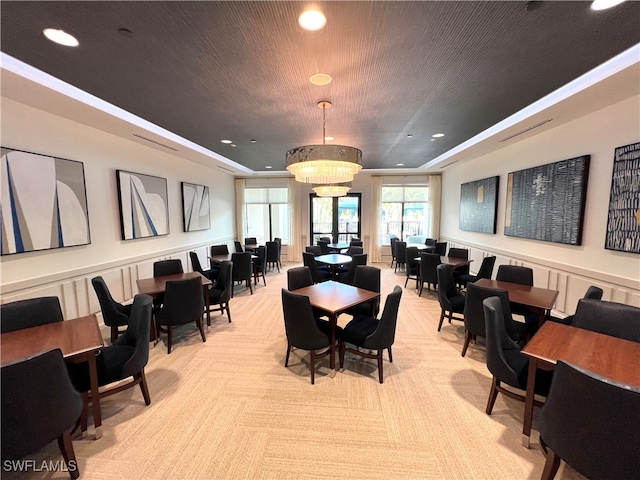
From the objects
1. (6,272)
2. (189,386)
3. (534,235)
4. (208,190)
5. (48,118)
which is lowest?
(189,386)

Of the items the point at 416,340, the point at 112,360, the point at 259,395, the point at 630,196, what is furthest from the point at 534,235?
the point at 112,360

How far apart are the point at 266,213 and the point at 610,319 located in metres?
8.06

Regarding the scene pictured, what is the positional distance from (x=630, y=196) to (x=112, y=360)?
526 centimetres

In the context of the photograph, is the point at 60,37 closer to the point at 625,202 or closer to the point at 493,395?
the point at 493,395

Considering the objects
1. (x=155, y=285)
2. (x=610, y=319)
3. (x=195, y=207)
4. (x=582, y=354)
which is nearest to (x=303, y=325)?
(x=582, y=354)

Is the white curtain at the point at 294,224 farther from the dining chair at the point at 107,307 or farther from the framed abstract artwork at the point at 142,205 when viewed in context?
the dining chair at the point at 107,307

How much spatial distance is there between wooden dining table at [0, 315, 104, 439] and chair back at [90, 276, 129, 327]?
30.2 inches

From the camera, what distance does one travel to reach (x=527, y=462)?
172 centimetres

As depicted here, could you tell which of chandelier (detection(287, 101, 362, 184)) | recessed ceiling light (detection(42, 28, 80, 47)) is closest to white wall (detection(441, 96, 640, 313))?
chandelier (detection(287, 101, 362, 184))

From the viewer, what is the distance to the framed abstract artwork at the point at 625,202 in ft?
8.78

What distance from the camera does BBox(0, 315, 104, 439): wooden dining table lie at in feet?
5.60

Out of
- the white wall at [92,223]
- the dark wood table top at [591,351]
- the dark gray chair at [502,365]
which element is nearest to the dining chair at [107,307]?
the white wall at [92,223]

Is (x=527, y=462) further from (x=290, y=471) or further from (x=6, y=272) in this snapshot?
(x=6, y=272)

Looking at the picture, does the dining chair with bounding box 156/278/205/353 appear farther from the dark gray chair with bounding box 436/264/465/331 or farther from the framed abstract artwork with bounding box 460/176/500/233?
the framed abstract artwork with bounding box 460/176/500/233
